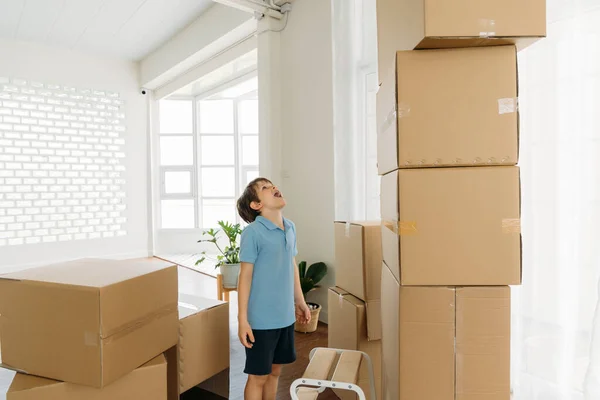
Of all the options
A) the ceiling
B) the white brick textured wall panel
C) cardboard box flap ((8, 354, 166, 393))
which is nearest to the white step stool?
cardboard box flap ((8, 354, 166, 393))

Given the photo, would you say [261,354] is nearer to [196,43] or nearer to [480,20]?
[480,20]

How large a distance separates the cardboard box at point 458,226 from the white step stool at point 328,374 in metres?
0.39

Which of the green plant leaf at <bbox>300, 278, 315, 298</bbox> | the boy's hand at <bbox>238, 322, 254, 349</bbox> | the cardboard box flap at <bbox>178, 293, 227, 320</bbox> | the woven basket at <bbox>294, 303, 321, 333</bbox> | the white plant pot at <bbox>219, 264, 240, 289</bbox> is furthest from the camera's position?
the white plant pot at <bbox>219, 264, 240, 289</bbox>

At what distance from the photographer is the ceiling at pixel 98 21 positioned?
4.18 m

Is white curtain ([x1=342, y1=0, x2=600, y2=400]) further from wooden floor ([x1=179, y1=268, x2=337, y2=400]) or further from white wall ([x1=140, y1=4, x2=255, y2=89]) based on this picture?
white wall ([x1=140, y1=4, x2=255, y2=89])

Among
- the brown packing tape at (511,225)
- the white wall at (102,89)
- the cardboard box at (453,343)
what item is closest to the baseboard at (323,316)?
the cardboard box at (453,343)

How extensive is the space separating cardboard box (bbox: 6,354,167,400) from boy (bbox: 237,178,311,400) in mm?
315

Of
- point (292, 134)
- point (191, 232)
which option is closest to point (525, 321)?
point (292, 134)

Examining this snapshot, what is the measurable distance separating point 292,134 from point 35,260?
13.9 ft

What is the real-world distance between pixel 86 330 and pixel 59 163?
5184 mm

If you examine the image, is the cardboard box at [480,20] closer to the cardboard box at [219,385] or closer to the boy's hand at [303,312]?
the boy's hand at [303,312]

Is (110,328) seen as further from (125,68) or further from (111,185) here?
(125,68)

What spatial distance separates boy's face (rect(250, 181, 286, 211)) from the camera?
63.8 inches

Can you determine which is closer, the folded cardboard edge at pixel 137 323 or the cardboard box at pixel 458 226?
the cardboard box at pixel 458 226
